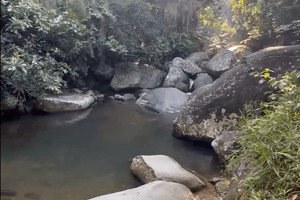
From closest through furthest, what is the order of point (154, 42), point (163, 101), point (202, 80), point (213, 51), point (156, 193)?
point (156, 193) < point (163, 101) < point (202, 80) < point (154, 42) < point (213, 51)

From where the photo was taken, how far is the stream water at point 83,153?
335 cm

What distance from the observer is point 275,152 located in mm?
2180

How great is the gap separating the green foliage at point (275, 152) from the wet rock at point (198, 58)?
6520mm

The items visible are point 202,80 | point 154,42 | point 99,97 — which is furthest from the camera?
point 154,42

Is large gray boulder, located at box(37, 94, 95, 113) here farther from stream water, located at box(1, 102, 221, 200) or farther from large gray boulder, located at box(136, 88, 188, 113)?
large gray boulder, located at box(136, 88, 188, 113)

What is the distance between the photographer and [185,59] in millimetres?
9344

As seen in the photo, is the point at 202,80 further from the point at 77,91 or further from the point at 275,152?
the point at 275,152

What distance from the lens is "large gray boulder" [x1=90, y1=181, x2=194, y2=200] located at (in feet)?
9.41

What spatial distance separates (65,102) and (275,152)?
4.86m

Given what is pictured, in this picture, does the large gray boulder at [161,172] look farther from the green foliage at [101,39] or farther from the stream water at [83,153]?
the green foliage at [101,39]

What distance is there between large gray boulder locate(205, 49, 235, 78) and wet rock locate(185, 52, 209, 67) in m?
0.61

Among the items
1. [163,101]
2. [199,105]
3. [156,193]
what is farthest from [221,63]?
[156,193]

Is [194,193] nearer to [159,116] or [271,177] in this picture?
[271,177]

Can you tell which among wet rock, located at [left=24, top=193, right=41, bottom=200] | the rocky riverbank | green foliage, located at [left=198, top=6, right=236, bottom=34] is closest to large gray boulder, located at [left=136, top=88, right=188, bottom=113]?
the rocky riverbank
